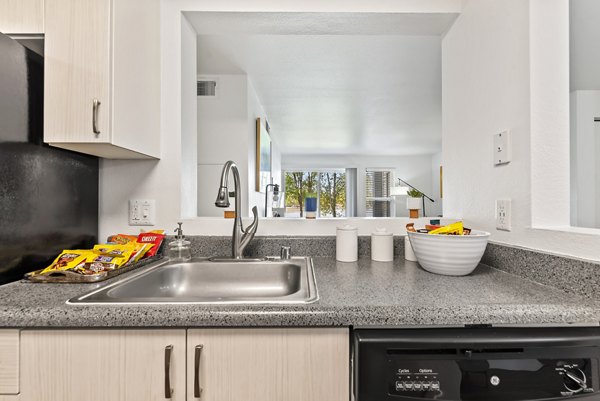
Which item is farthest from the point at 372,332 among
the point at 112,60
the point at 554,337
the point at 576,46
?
the point at 576,46

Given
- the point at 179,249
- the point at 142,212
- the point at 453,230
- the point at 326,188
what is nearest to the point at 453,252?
the point at 453,230

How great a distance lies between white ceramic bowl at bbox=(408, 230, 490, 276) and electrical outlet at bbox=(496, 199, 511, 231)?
0.11 metres

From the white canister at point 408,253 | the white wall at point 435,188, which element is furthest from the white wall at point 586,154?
the white wall at point 435,188

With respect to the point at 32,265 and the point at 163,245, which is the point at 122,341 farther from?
the point at 163,245

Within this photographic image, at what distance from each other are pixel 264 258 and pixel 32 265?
0.79 m

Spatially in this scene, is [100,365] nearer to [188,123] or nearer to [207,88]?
[188,123]

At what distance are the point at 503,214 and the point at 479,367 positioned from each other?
633mm

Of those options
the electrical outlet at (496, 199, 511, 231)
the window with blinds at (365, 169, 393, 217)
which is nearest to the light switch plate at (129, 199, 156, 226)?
the electrical outlet at (496, 199, 511, 231)

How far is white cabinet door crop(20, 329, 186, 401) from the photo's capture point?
0.70 metres

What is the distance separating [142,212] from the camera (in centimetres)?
136

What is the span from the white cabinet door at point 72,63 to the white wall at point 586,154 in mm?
2475

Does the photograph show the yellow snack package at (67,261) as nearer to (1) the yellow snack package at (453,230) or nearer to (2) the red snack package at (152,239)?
(2) the red snack package at (152,239)

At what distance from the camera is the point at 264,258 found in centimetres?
128

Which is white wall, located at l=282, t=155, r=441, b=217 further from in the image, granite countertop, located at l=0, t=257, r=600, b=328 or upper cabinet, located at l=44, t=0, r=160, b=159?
granite countertop, located at l=0, t=257, r=600, b=328
